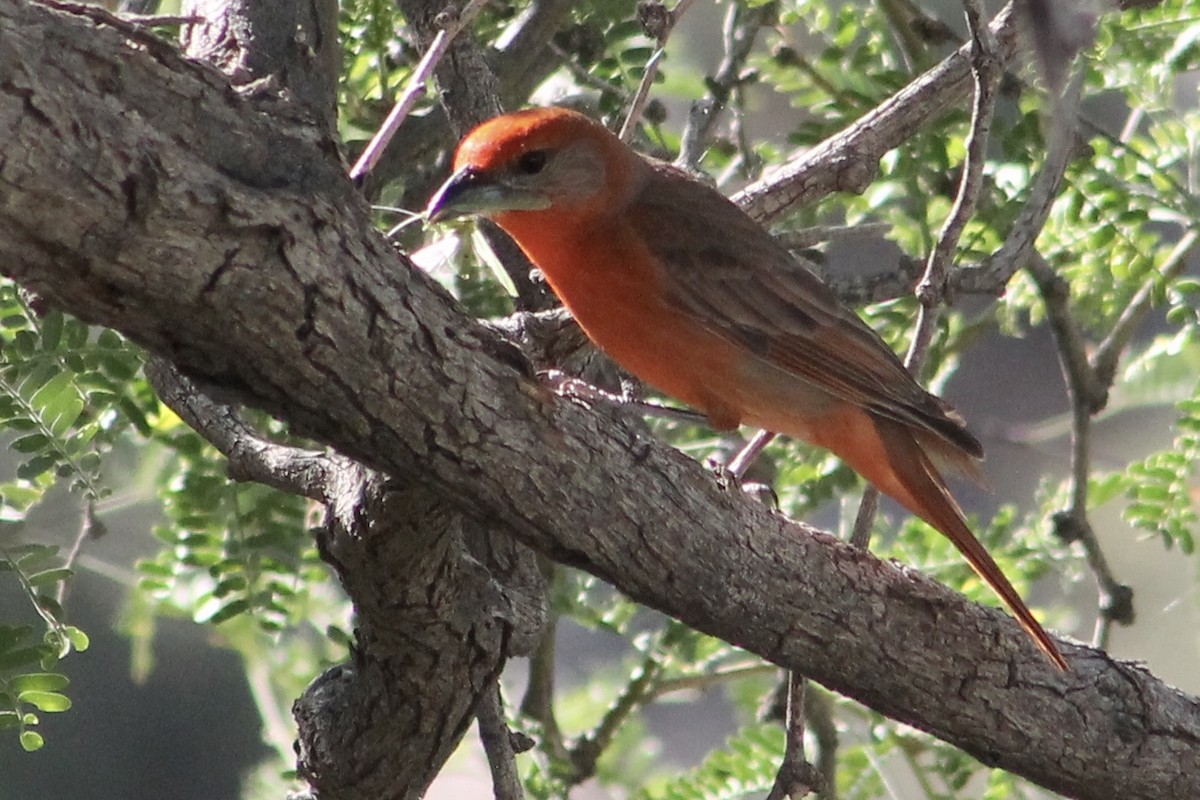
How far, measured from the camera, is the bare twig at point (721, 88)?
3.90 m

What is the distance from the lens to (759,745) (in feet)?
14.0

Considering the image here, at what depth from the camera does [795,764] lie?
300 cm

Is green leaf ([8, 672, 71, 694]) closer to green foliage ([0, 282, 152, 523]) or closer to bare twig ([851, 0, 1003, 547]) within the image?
green foliage ([0, 282, 152, 523])

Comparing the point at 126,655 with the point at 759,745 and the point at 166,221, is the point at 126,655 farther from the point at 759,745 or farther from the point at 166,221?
→ the point at 166,221

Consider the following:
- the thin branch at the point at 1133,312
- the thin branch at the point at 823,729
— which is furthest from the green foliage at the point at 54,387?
the thin branch at the point at 1133,312

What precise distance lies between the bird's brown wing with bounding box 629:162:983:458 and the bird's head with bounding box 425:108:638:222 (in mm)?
181

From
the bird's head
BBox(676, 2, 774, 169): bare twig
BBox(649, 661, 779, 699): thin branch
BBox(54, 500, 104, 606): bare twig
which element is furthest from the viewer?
BBox(649, 661, 779, 699): thin branch

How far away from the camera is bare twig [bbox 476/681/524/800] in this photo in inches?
118

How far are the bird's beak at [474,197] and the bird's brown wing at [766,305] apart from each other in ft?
1.30

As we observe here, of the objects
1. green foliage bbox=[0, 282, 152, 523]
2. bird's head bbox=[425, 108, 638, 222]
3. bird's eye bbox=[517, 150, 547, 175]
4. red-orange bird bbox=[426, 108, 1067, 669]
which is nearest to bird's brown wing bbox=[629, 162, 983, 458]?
red-orange bird bbox=[426, 108, 1067, 669]

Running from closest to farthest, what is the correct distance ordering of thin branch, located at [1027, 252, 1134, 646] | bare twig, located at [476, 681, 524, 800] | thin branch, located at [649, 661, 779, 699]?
bare twig, located at [476, 681, 524, 800] < thin branch, located at [1027, 252, 1134, 646] < thin branch, located at [649, 661, 779, 699]

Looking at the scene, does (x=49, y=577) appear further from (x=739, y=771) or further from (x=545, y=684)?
(x=739, y=771)

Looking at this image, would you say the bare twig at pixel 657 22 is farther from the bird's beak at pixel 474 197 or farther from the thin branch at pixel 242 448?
the thin branch at pixel 242 448

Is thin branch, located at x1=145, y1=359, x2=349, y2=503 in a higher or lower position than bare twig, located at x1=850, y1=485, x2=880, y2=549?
lower
